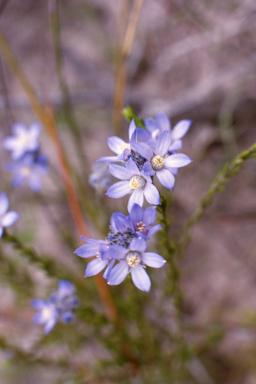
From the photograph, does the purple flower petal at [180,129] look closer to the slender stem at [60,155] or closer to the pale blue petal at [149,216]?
the pale blue petal at [149,216]

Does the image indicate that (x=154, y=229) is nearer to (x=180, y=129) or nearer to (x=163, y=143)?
(x=163, y=143)

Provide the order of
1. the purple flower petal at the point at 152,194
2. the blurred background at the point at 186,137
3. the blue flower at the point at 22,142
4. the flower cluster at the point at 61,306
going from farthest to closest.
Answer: the blurred background at the point at 186,137
the blue flower at the point at 22,142
the flower cluster at the point at 61,306
the purple flower petal at the point at 152,194

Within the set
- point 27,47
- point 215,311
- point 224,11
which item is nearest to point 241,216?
point 215,311

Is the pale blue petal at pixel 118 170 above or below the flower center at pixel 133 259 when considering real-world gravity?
above

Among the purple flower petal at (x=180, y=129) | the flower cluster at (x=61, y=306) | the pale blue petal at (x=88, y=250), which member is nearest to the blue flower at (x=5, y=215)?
the pale blue petal at (x=88, y=250)

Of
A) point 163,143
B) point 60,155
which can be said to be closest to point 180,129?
point 163,143

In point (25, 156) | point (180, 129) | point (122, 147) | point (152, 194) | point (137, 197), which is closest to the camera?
point (152, 194)

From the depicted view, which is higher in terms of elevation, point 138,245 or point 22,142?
point 22,142
